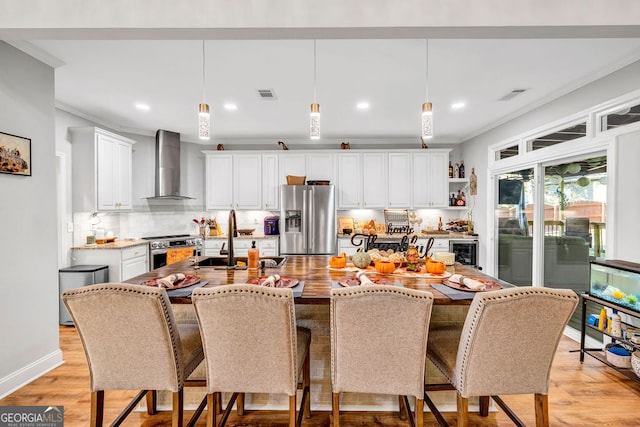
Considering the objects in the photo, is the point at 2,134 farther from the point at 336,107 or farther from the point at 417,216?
Answer: the point at 417,216

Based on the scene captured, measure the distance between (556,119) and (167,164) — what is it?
5.51 meters

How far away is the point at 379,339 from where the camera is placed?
5.08 feet

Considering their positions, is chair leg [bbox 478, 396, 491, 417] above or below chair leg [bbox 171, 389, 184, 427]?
below

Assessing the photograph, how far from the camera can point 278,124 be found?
4.89m

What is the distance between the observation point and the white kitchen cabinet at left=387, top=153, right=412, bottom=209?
5.67 m

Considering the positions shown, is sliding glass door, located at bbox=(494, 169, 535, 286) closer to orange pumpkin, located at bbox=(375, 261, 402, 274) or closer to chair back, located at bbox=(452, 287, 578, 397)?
orange pumpkin, located at bbox=(375, 261, 402, 274)

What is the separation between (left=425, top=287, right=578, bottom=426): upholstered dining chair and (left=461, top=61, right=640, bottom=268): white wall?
6.49ft

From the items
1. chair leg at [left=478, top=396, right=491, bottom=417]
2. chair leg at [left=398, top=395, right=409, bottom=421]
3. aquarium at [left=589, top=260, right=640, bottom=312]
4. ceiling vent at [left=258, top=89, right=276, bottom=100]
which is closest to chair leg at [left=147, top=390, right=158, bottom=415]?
chair leg at [left=398, top=395, right=409, bottom=421]

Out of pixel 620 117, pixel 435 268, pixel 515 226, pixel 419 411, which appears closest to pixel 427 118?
pixel 435 268

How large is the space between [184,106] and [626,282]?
482cm

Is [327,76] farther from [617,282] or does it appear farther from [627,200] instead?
[617,282]

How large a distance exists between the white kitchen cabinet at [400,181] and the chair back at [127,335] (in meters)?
4.62

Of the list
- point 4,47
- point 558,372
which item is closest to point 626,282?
point 558,372

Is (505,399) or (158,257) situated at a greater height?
(158,257)
